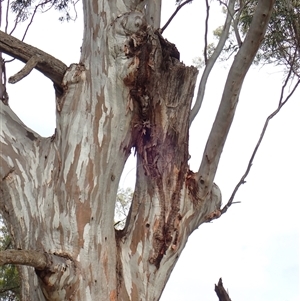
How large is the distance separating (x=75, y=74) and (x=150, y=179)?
562 millimetres

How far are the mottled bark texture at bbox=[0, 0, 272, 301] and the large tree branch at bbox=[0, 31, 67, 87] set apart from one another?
6 centimetres

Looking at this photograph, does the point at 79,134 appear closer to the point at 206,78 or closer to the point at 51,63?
the point at 51,63

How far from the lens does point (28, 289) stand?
6.56 ft

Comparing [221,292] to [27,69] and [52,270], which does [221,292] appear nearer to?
[52,270]

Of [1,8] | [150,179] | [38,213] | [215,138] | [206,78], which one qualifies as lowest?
[38,213]

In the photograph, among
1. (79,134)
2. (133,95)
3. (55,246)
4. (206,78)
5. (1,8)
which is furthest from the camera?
(1,8)

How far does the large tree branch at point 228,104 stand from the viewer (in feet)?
7.57

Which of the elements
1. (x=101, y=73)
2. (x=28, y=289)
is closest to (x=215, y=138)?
(x=101, y=73)

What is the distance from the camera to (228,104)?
2301mm

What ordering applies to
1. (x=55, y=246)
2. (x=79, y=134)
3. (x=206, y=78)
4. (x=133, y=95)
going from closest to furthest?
(x=55, y=246)
(x=79, y=134)
(x=133, y=95)
(x=206, y=78)

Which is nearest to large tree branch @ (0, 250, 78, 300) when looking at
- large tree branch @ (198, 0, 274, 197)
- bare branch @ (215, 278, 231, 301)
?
large tree branch @ (198, 0, 274, 197)

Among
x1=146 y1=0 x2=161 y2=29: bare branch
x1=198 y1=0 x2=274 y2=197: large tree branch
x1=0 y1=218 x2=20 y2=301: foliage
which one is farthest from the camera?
x1=0 y1=218 x2=20 y2=301: foliage

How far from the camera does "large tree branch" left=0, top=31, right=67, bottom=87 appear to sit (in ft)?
6.84

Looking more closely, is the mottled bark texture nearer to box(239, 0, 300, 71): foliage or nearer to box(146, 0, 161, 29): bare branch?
box(146, 0, 161, 29): bare branch
